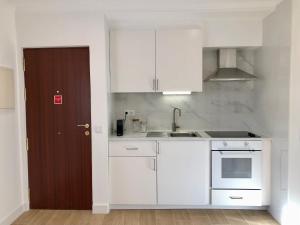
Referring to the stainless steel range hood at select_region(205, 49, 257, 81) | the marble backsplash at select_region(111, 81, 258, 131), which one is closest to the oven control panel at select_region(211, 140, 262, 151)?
the marble backsplash at select_region(111, 81, 258, 131)

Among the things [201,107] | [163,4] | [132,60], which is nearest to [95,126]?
[132,60]

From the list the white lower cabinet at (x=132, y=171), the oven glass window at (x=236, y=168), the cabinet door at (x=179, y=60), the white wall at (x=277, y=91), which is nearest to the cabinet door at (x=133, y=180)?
the white lower cabinet at (x=132, y=171)

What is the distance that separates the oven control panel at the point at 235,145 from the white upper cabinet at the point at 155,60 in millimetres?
794

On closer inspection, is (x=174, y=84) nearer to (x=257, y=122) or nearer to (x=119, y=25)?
(x=119, y=25)

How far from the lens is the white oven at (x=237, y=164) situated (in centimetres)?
304

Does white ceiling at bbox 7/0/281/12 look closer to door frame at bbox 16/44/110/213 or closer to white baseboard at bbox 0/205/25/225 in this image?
door frame at bbox 16/44/110/213

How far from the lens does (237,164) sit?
3.06 metres

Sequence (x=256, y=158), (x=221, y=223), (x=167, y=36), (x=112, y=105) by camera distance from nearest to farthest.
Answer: (x=221, y=223), (x=256, y=158), (x=167, y=36), (x=112, y=105)

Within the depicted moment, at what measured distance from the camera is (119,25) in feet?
10.8

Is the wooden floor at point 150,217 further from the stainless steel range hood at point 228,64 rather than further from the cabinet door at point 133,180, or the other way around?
the stainless steel range hood at point 228,64

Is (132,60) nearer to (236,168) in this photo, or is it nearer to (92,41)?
(92,41)

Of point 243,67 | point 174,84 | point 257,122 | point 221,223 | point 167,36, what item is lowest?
point 221,223

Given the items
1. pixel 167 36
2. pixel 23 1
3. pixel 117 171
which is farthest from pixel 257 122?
pixel 23 1

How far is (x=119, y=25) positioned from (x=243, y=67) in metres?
1.92
